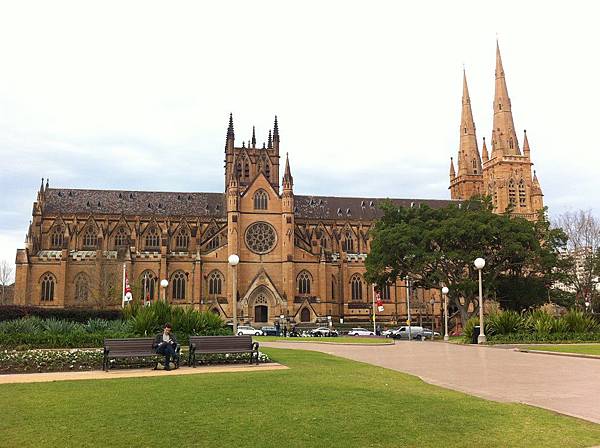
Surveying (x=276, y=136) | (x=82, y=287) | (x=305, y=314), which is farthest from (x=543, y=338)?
(x=276, y=136)

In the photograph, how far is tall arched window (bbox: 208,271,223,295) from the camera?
76.6 meters

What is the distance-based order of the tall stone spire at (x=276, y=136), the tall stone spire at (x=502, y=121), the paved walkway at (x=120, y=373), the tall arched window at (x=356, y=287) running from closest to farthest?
1. the paved walkway at (x=120, y=373)
2. the tall arched window at (x=356, y=287)
3. the tall stone spire at (x=276, y=136)
4. the tall stone spire at (x=502, y=121)

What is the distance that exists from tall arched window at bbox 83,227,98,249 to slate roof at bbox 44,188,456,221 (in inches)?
123

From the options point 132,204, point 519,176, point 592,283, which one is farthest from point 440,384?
point 519,176

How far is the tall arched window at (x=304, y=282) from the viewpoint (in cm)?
7881

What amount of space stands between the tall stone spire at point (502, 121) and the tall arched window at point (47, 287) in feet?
232

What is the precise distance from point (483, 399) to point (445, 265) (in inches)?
1554

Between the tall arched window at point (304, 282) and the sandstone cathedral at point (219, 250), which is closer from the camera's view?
the sandstone cathedral at point (219, 250)

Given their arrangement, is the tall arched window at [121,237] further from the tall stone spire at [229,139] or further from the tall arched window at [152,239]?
the tall stone spire at [229,139]

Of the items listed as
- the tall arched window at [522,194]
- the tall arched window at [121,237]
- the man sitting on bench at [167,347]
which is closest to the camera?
the man sitting on bench at [167,347]

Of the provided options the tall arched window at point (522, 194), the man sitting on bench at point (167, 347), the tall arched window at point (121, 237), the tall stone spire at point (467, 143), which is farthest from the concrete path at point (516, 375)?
the tall stone spire at point (467, 143)

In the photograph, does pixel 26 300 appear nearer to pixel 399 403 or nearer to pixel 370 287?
pixel 370 287

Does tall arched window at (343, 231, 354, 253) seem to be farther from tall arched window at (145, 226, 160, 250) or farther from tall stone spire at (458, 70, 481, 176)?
tall stone spire at (458, 70, 481, 176)

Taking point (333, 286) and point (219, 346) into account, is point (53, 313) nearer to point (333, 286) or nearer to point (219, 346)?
point (219, 346)
